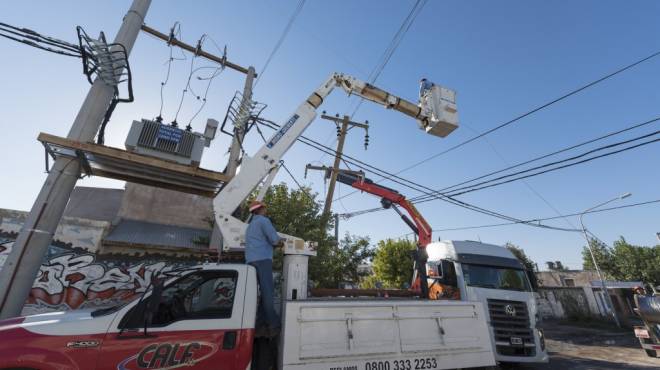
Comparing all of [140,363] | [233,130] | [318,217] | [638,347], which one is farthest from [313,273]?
[638,347]

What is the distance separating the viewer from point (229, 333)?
148 inches

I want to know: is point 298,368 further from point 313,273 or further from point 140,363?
point 313,273

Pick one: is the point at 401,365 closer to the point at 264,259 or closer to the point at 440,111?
the point at 264,259

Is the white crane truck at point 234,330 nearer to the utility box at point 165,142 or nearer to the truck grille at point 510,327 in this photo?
the utility box at point 165,142

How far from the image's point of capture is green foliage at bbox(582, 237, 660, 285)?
3080 cm

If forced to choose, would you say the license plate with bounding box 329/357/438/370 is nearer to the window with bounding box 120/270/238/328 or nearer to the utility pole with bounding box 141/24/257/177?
the window with bounding box 120/270/238/328

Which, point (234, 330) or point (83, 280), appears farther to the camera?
point (83, 280)

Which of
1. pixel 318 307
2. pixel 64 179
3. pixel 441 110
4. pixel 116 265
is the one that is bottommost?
pixel 318 307

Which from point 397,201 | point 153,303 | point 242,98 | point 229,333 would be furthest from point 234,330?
point 397,201

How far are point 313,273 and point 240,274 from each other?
696 centimetres

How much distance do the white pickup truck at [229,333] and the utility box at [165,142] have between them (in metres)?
3.96

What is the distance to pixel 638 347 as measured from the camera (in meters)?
11.8

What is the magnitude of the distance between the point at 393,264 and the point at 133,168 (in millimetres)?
18043

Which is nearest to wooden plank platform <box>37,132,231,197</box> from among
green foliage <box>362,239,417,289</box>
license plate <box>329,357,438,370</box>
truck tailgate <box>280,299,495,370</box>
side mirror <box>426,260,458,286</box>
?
truck tailgate <box>280,299,495,370</box>
